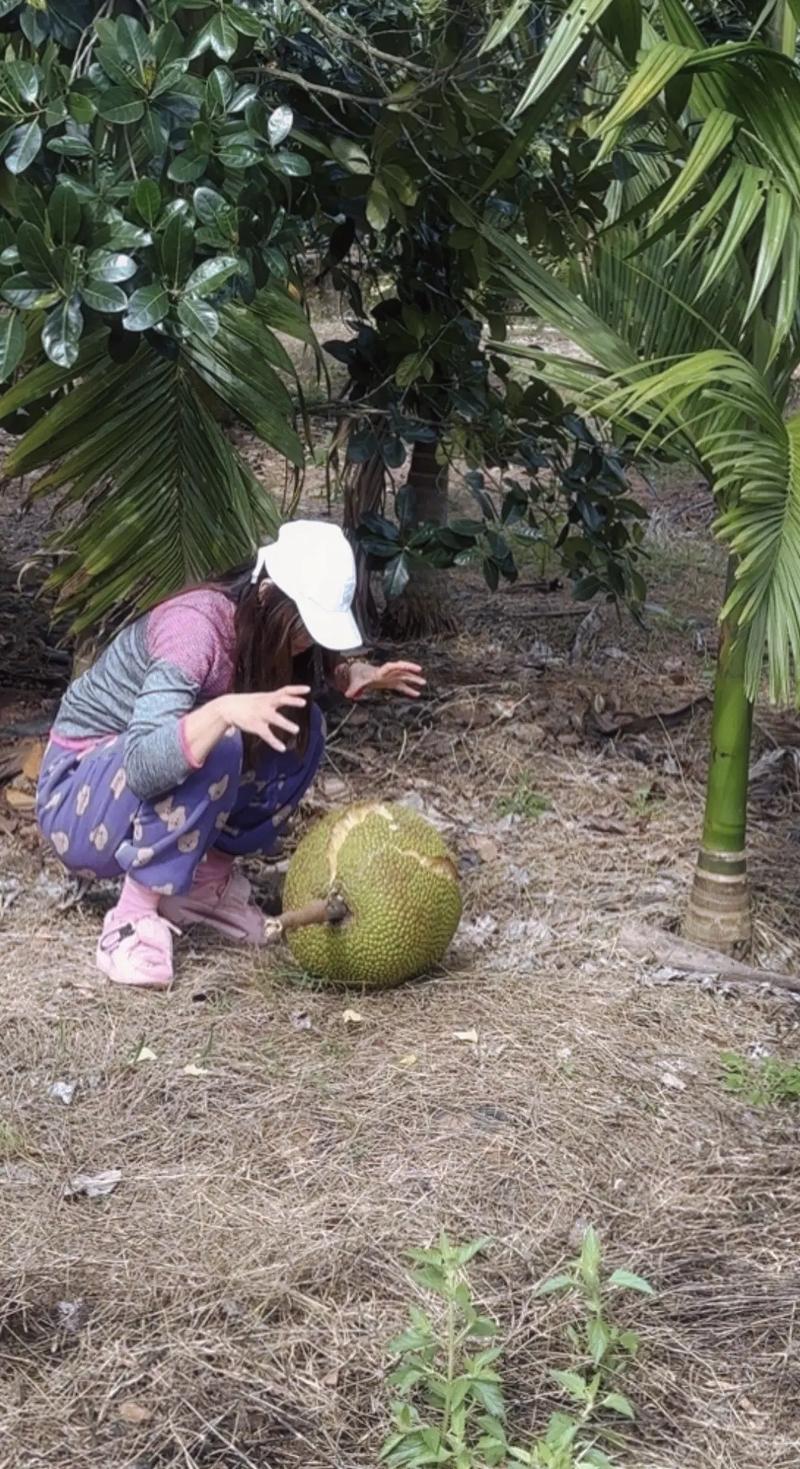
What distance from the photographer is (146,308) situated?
9.20 feet

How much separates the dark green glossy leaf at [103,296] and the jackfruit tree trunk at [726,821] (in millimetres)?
1275

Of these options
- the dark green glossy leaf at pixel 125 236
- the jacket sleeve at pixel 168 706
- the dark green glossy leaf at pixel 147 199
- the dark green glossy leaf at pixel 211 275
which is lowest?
the jacket sleeve at pixel 168 706

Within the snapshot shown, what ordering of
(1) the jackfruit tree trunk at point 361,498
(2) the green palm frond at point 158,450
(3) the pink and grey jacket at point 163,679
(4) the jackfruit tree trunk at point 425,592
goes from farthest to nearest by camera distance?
(4) the jackfruit tree trunk at point 425,592, (1) the jackfruit tree trunk at point 361,498, (2) the green palm frond at point 158,450, (3) the pink and grey jacket at point 163,679

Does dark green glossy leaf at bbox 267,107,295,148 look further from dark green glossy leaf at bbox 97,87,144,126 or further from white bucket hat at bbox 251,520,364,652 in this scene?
white bucket hat at bbox 251,520,364,652

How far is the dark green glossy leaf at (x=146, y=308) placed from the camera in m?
2.79

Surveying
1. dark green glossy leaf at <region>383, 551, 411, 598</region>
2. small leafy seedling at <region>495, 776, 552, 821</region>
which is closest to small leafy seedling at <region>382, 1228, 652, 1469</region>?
small leafy seedling at <region>495, 776, 552, 821</region>

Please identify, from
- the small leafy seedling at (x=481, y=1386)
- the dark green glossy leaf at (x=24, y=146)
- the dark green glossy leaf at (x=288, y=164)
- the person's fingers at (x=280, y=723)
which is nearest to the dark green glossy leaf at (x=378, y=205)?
the dark green glossy leaf at (x=288, y=164)

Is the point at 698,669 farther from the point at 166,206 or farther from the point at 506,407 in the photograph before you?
the point at 166,206

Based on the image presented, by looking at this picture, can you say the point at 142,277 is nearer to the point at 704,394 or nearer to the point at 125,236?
the point at 125,236

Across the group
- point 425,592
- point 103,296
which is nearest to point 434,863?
point 103,296

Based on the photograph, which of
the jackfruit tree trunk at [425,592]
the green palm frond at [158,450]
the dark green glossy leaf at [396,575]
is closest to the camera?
the green palm frond at [158,450]

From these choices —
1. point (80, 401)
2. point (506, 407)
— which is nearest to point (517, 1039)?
point (80, 401)

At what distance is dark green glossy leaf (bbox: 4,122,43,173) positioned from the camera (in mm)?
2744

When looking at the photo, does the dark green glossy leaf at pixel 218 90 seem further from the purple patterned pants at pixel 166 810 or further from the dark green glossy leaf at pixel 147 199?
the purple patterned pants at pixel 166 810
